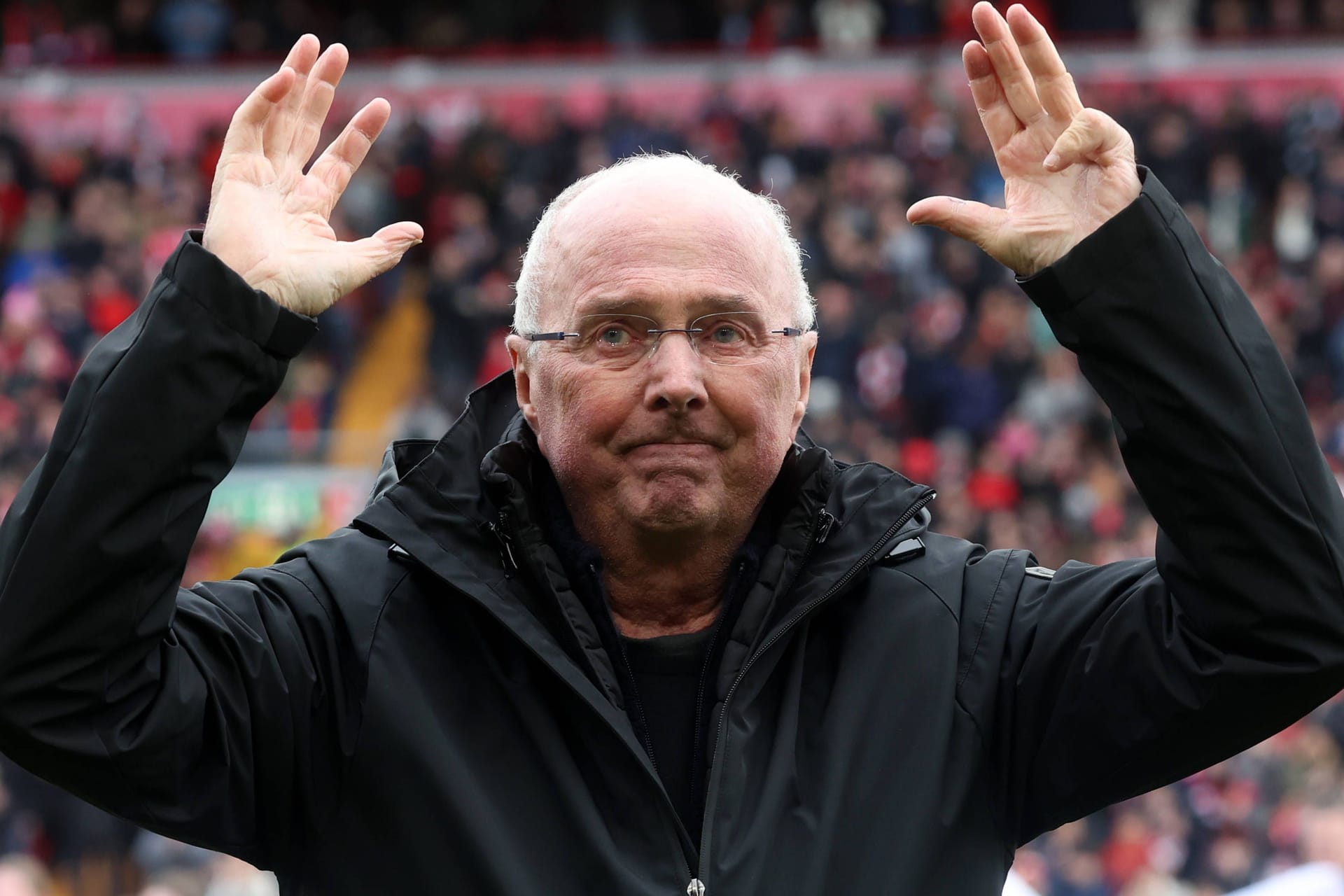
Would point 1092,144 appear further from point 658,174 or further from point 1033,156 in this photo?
point 658,174

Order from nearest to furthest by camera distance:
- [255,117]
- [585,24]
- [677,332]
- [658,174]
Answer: [255,117] → [677,332] → [658,174] → [585,24]

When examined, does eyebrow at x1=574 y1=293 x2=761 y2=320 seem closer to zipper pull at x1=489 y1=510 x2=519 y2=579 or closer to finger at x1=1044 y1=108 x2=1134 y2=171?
zipper pull at x1=489 y1=510 x2=519 y2=579

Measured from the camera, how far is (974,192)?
13594 mm

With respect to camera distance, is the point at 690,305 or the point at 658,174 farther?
the point at 658,174

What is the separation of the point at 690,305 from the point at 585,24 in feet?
52.8

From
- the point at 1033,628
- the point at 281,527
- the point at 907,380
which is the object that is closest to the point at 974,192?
the point at 907,380

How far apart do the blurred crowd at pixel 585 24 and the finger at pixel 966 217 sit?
1460 cm

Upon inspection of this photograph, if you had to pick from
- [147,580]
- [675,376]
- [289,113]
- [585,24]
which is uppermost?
[289,113]

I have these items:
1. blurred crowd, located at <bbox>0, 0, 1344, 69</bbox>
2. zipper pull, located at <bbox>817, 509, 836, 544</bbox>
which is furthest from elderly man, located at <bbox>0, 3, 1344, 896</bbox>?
blurred crowd, located at <bbox>0, 0, 1344, 69</bbox>

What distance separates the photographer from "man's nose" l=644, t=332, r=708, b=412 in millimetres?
2617

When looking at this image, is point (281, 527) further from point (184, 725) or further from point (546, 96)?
point (184, 725)

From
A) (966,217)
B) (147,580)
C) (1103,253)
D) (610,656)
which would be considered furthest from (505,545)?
(1103,253)

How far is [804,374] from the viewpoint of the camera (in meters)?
2.92

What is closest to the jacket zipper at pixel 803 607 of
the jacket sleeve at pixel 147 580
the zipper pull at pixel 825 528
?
the zipper pull at pixel 825 528
